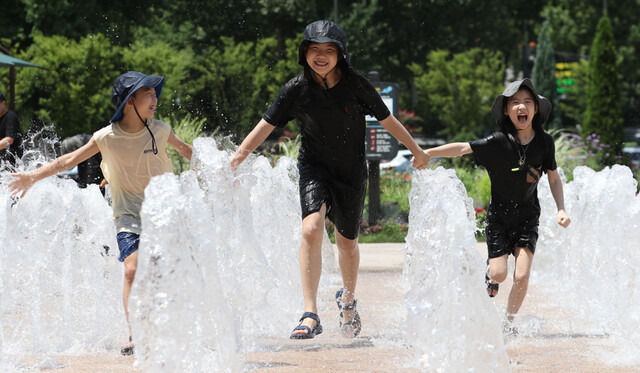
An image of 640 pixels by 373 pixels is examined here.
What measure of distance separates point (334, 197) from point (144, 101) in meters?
1.17

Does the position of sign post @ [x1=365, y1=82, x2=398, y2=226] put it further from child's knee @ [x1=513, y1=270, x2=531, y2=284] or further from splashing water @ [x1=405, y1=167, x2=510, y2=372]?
splashing water @ [x1=405, y1=167, x2=510, y2=372]

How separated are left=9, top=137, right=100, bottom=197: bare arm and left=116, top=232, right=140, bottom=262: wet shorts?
43 centimetres

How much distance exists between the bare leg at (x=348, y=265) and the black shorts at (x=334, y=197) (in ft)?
0.18

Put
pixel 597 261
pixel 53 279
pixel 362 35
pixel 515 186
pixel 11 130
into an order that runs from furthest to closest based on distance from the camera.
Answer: pixel 362 35
pixel 11 130
pixel 597 261
pixel 53 279
pixel 515 186

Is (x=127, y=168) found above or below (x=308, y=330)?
above

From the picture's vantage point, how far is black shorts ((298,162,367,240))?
5.34 m

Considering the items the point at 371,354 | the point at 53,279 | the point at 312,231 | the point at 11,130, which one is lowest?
the point at 371,354

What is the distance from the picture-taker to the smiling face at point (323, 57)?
17.1 feet

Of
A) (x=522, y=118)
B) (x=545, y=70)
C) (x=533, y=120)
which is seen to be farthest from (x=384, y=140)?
(x=545, y=70)

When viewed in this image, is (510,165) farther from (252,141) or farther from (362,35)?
(362,35)

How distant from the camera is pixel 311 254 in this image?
17.3 feet

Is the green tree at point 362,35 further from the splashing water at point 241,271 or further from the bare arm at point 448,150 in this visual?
the bare arm at point 448,150

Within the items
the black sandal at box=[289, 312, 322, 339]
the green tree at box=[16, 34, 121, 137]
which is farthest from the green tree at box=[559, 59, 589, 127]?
the black sandal at box=[289, 312, 322, 339]

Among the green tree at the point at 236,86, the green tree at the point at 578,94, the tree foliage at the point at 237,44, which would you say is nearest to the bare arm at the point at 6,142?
the tree foliage at the point at 237,44
